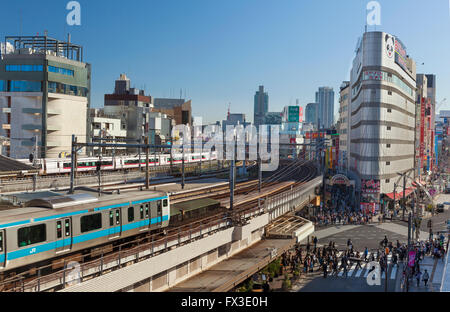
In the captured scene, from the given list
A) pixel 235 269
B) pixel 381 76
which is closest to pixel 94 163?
pixel 235 269

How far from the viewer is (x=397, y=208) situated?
→ 62375mm

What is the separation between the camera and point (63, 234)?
52.3ft

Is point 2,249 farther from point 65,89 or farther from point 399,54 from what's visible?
point 399,54

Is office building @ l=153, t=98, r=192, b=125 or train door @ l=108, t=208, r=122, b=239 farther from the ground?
office building @ l=153, t=98, r=192, b=125

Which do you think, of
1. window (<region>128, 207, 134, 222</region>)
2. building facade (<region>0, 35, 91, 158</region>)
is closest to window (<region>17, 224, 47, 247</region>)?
window (<region>128, 207, 134, 222</region>)

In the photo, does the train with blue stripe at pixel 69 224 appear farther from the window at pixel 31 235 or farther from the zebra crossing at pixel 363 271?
the zebra crossing at pixel 363 271

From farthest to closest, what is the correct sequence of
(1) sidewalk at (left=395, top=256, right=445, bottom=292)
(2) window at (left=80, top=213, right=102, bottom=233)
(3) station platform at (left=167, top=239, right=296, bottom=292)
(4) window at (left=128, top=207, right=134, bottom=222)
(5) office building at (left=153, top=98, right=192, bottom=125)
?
(5) office building at (left=153, top=98, right=192, bottom=125) < (1) sidewalk at (left=395, top=256, right=445, bottom=292) < (3) station platform at (left=167, top=239, right=296, bottom=292) < (4) window at (left=128, top=207, right=134, bottom=222) < (2) window at (left=80, top=213, right=102, bottom=233)

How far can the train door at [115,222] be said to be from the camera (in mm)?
18375

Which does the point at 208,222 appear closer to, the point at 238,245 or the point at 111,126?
the point at 238,245

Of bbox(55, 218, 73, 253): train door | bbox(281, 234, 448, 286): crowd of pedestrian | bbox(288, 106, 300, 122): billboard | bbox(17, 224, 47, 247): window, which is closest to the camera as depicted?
bbox(17, 224, 47, 247): window

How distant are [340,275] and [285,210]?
972cm

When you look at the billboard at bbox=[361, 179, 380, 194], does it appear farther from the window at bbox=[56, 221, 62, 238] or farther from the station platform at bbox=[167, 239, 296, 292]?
the window at bbox=[56, 221, 62, 238]

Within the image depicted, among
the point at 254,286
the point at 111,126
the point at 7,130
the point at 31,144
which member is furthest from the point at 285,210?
the point at 111,126

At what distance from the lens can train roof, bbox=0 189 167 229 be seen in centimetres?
1440
